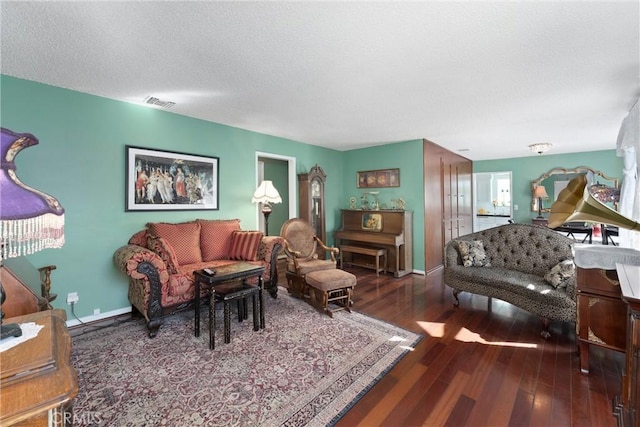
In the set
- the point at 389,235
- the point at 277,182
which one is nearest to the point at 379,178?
the point at 389,235

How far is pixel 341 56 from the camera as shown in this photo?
6.94 ft

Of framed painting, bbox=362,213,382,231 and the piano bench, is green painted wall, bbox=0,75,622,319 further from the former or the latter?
framed painting, bbox=362,213,382,231

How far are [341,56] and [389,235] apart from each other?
3.12 metres

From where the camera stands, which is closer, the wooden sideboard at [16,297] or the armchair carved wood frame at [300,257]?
the wooden sideboard at [16,297]

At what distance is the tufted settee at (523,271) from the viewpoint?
8.03 feet

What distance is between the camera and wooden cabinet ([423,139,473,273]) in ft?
16.0

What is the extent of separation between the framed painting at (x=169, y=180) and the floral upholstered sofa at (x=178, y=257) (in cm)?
30

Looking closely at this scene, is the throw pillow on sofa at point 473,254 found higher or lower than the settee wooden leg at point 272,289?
higher

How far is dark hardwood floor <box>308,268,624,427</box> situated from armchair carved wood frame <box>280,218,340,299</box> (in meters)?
0.90

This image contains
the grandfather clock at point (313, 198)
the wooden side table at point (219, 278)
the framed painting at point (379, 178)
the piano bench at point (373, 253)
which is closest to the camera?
the wooden side table at point (219, 278)

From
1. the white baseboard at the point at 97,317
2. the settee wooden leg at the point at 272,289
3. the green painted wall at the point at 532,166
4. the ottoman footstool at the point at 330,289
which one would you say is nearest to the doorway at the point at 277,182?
the settee wooden leg at the point at 272,289

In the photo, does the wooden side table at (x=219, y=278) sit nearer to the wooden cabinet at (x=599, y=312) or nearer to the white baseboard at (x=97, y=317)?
the white baseboard at (x=97, y=317)

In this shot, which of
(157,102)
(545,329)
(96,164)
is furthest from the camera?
(157,102)

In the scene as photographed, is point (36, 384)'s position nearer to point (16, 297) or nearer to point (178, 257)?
point (16, 297)
